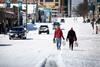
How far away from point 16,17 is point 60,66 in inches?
2854

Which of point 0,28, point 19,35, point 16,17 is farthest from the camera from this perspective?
point 16,17

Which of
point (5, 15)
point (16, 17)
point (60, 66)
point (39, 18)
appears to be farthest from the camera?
point (39, 18)

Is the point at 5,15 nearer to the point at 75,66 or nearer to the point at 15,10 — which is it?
the point at 15,10

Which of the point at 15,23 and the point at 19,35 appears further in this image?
the point at 15,23

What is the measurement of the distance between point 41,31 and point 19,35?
21533mm

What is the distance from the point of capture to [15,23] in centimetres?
8219

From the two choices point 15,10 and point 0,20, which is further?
point 15,10

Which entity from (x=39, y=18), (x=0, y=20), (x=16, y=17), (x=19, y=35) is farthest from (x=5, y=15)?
(x=39, y=18)

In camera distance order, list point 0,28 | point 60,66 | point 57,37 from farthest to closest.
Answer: point 0,28
point 57,37
point 60,66

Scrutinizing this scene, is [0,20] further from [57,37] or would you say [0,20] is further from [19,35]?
[57,37]

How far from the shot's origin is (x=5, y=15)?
230ft

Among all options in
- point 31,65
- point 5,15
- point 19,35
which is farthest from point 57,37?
point 5,15

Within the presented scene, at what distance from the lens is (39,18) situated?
14288cm

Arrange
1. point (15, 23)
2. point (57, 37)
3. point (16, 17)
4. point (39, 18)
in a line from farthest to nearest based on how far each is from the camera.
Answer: point (39, 18), point (16, 17), point (15, 23), point (57, 37)
